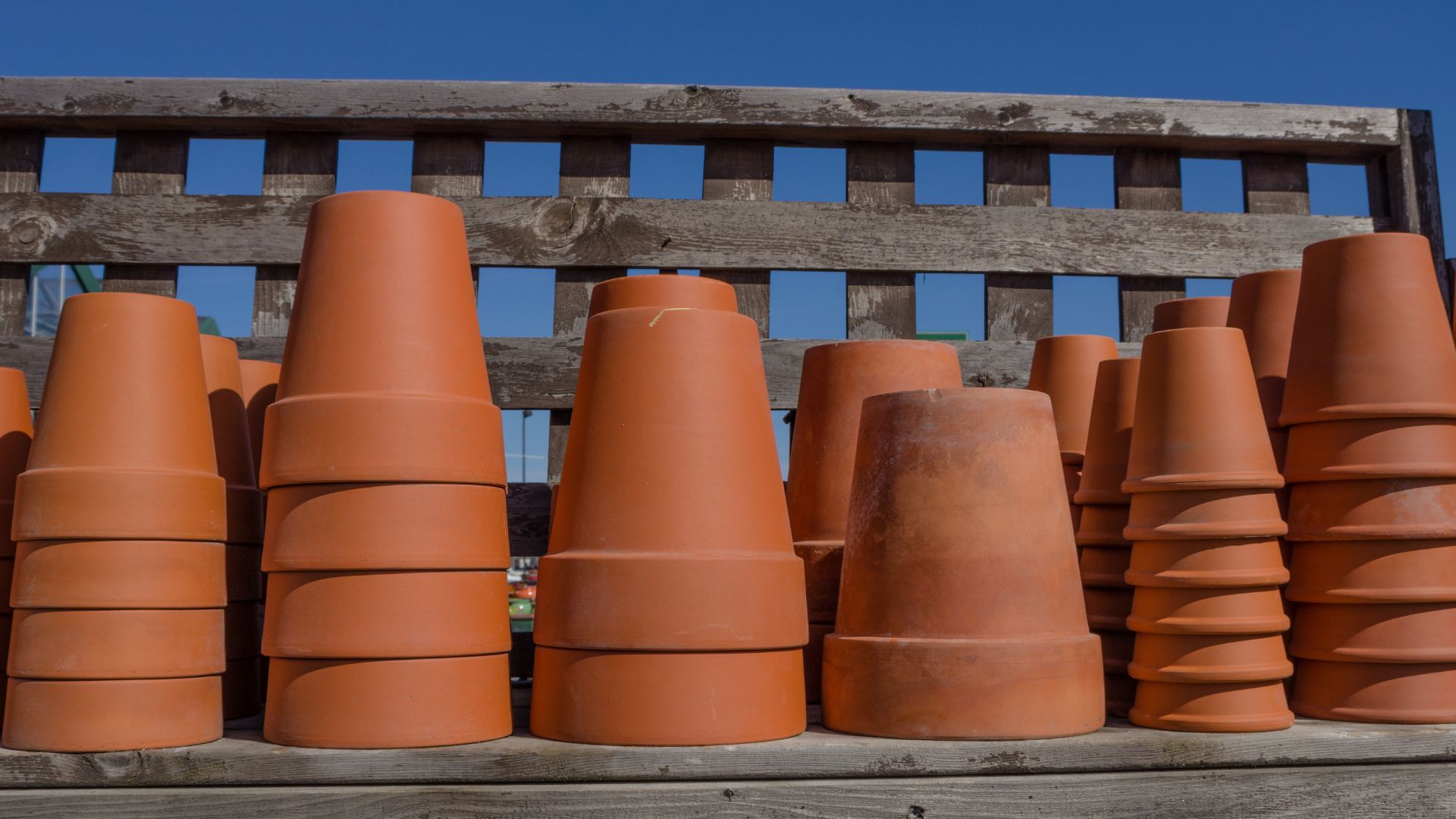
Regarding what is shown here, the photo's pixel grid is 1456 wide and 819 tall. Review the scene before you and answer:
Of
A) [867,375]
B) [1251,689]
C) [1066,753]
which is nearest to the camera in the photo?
[1066,753]

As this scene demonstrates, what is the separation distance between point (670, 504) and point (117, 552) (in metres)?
0.71

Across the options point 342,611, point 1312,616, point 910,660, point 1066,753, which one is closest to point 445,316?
point 342,611

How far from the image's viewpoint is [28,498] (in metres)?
1.51

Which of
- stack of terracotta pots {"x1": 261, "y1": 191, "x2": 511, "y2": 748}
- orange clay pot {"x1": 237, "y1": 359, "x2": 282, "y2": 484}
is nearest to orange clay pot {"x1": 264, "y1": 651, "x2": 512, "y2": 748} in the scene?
stack of terracotta pots {"x1": 261, "y1": 191, "x2": 511, "y2": 748}

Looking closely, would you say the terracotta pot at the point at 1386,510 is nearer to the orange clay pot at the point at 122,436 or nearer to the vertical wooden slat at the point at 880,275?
the vertical wooden slat at the point at 880,275

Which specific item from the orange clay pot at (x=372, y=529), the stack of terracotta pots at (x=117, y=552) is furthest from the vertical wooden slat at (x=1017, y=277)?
the stack of terracotta pots at (x=117, y=552)

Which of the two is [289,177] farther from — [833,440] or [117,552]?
[833,440]

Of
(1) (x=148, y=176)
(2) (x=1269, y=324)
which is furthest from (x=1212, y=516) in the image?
(1) (x=148, y=176)

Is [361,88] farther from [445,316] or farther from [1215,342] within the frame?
[1215,342]

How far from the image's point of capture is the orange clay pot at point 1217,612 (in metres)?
1.56

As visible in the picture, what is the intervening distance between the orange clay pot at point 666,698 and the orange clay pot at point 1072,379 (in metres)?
0.85

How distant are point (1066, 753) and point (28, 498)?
4.48ft

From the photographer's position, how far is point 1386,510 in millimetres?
1610

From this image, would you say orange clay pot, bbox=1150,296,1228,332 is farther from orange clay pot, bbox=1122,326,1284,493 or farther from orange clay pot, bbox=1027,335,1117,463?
orange clay pot, bbox=1122,326,1284,493
